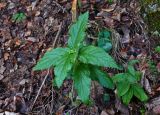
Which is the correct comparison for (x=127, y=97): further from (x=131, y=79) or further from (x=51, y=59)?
(x=51, y=59)

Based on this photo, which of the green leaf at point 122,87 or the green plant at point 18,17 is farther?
the green plant at point 18,17

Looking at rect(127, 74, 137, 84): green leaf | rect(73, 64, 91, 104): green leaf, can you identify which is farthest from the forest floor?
rect(73, 64, 91, 104): green leaf

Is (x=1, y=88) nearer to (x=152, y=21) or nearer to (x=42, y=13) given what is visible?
(x=42, y=13)

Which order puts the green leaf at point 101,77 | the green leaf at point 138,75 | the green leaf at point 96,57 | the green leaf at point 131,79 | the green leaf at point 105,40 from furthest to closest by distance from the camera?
1. the green leaf at point 105,40
2. the green leaf at point 138,75
3. the green leaf at point 131,79
4. the green leaf at point 101,77
5. the green leaf at point 96,57

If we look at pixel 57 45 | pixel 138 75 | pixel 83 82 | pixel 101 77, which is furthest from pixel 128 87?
pixel 57 45

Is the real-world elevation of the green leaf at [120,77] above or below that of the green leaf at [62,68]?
below

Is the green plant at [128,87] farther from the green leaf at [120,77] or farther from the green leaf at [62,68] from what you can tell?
the green leaf at [62,68]

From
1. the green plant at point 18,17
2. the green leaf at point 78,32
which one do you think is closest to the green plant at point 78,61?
the green leaf at point 78,32

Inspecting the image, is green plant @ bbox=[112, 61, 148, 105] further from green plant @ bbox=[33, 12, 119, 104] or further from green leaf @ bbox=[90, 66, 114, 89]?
green plant @ bbox=[33, 12, 119, 104]
